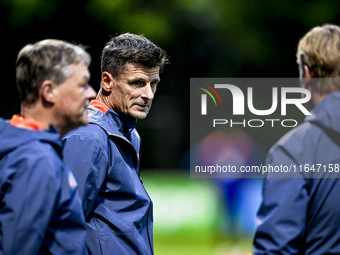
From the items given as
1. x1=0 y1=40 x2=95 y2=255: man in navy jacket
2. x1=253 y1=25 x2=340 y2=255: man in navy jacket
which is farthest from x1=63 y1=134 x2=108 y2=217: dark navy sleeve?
x1=253 y1=25 x2=340 y2=255: man in navy jacket

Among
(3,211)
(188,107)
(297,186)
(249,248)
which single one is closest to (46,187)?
(3,211)

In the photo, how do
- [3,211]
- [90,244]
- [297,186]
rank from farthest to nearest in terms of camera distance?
[90,244]
[297,186]
[3,211]

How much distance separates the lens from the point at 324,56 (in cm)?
226

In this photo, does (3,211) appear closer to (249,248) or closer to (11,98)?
(249,248)

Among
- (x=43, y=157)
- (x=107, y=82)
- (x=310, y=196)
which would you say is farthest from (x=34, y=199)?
(x=107, y=82)

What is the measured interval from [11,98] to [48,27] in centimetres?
268

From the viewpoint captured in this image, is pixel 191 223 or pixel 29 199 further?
pixel 191 223

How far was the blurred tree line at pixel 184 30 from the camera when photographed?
50.7ft

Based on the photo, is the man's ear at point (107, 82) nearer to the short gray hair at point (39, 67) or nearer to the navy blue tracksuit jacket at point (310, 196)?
the short gray hair at point (39, 67)

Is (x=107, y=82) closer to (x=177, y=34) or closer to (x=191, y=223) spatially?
(x=191, y=223)

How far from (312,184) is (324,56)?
0.62 m

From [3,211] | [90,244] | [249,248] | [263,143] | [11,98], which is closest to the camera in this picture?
[3,211]

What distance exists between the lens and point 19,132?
2.09 meters

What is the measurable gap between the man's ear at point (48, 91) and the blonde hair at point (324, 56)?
1.24m
